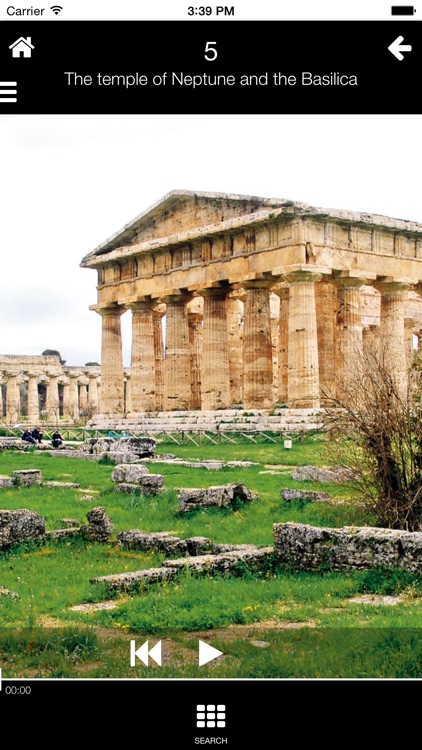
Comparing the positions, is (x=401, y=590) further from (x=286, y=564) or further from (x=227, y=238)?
(x=227, y=238)

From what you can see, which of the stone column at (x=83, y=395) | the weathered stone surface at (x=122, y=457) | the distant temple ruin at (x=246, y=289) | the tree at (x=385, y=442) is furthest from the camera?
the stone column at (x=83, y=395)

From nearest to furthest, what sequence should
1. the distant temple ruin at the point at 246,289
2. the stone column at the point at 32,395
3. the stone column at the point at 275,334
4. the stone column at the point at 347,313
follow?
the distant temple ruin at the point at 246,289 → the stone column at the point at 347,313 → the stone column at the point at 275,334 → the stone column at the point at 32,395

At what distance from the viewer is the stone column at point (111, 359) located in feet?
151

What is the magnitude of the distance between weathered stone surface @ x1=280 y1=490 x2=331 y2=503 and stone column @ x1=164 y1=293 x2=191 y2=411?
25155 millimetres

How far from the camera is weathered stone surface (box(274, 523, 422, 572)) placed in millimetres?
10445

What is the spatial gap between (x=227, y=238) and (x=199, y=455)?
43.9 feet

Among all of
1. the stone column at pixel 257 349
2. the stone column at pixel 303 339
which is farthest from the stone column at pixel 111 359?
the stone column at pixel 303 339

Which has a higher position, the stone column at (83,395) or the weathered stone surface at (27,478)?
the stone column at (83,395)

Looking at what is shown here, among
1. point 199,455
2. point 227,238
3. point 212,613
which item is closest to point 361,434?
point 212,613

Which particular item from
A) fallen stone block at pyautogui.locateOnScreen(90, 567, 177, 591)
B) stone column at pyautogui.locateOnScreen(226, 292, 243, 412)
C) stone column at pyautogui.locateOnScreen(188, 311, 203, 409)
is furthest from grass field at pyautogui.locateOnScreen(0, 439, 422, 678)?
stone column at pyautogui.locateOnScreen(188, 311, 203, 409)

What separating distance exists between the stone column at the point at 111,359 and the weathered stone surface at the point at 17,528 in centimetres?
3254

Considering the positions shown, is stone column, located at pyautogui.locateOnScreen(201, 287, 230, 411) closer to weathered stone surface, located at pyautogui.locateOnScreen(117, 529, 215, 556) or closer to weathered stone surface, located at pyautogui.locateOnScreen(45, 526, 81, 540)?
weathered stone surface, located at pyautogui.locateOnScreen(45, 526, 81, 540)
